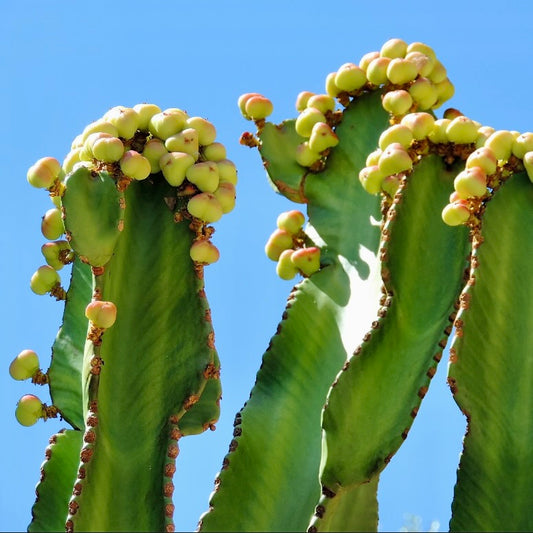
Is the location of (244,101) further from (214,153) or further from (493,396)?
(493,396)

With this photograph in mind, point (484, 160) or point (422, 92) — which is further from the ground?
point (422, 92)

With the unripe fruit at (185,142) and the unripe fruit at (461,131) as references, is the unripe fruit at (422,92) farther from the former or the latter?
the unripe fruit at (185,142)

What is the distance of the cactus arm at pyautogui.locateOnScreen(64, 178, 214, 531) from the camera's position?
347 cm

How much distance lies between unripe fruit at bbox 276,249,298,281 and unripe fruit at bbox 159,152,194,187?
47 cm

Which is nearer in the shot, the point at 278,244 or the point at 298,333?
the point at 298,333

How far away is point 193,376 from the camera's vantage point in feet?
11.6

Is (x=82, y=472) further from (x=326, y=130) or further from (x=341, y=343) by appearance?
(x=326, y=130)

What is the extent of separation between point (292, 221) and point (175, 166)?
20.9 inches

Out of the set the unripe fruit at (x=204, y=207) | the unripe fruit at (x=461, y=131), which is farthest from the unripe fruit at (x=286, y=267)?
the unripe fruit at (x=461, y=131)

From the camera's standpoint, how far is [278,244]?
13.2ft

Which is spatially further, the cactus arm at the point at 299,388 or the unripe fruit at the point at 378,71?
the unripe fruit at the point at 378,71

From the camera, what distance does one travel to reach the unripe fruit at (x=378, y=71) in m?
4.01

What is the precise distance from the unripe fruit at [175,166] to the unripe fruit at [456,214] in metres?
0.74

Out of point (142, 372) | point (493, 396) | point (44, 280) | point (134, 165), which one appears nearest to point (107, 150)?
point (134, 165)
